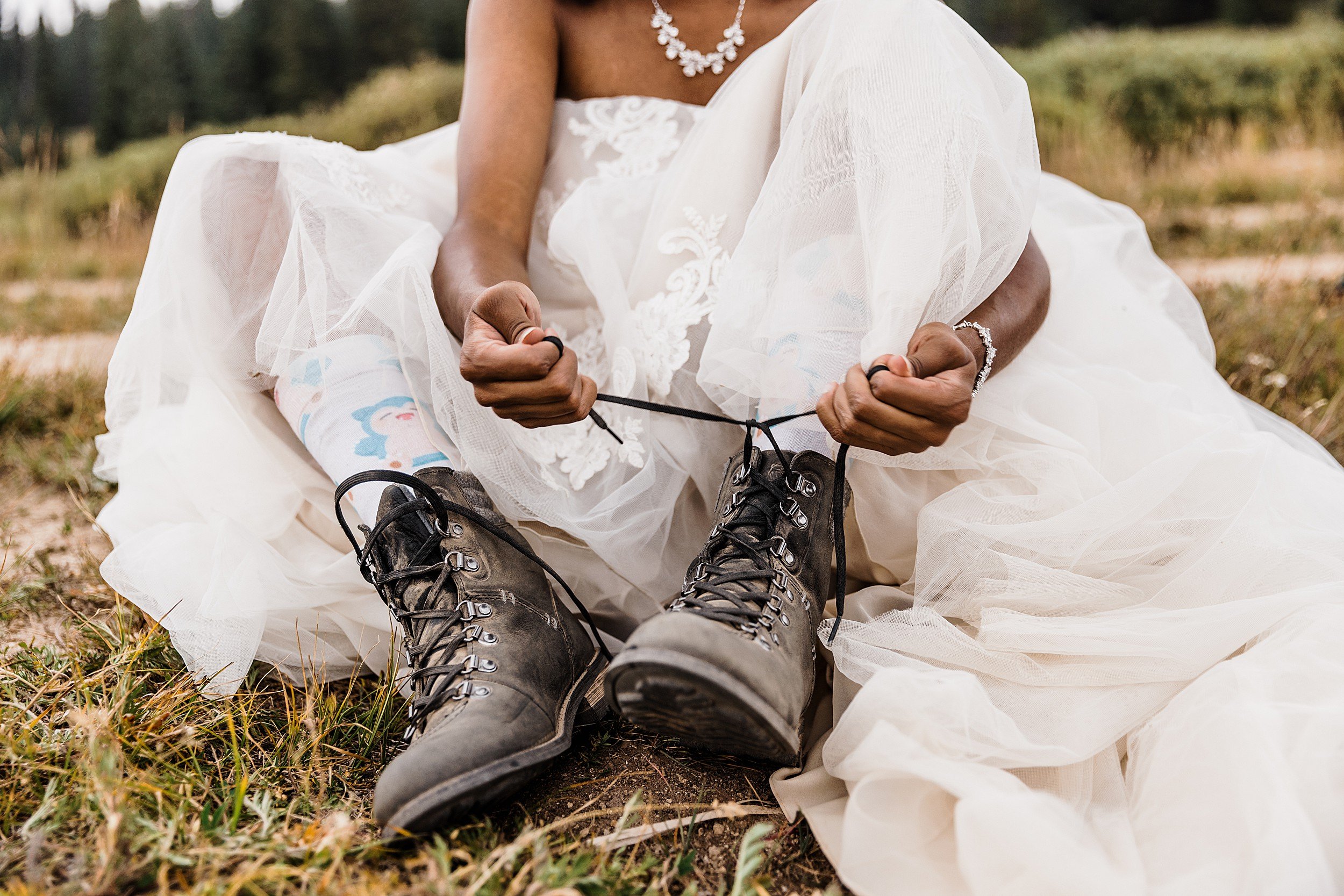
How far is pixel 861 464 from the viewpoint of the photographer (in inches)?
42.8

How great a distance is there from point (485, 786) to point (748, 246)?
0.69 metres

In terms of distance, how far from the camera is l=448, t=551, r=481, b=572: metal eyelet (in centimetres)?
97

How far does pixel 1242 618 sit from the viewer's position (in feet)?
3.00

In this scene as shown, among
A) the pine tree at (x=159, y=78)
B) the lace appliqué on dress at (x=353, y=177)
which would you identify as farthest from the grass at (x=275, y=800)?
the pine tree at (x=159, y=78)

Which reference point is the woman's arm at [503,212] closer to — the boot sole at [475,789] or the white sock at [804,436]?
the white sock at [804,436]

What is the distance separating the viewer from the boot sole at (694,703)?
0.77m

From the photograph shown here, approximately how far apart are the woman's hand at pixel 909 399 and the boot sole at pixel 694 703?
0.29m

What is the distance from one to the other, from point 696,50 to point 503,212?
0.44m

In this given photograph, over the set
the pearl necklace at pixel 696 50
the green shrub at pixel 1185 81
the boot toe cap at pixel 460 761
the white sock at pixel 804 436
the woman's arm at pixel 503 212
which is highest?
the pearl necklace at pixel 696 50

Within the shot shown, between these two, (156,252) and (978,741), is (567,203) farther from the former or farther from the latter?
(978,741)

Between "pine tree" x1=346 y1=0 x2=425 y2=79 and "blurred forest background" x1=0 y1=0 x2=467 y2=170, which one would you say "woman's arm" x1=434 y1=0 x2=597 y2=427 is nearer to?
"blurred forest background" x1=0 y1=0 x2=467 y2=170

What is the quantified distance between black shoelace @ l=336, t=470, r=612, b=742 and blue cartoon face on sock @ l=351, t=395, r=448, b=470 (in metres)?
0.05

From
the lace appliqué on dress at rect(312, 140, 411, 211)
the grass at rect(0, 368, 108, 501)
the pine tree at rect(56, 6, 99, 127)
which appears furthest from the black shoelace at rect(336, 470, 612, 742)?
the pine tree at rect(56, 6, 99, 127)

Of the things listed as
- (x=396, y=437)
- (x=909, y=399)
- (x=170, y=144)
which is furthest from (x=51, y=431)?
(x=170, y=144)
